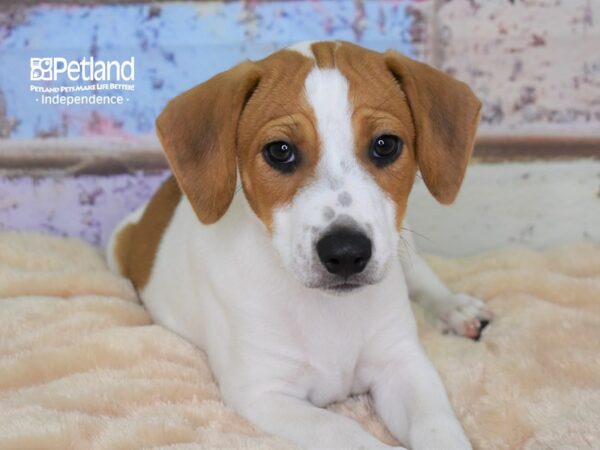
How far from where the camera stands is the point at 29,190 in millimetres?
4633

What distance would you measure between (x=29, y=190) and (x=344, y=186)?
276 centimetres

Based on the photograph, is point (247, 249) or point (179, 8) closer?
point (247, 249)

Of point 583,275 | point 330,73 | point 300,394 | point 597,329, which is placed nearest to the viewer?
point 330,73

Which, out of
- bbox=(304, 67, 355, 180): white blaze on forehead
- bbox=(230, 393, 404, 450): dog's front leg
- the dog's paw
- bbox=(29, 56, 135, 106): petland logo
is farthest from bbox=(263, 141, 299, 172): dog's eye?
bbox=(29, 56, 135, 106): petland logo

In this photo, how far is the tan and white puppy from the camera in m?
2.48

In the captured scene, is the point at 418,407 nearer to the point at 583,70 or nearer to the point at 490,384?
the point at 490,384

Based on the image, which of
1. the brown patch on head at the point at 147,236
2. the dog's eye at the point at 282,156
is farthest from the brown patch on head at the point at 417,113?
the brown patch on head at the point at 147,236

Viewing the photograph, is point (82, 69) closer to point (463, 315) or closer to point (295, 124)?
point (295, 124)

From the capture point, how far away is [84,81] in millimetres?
4578

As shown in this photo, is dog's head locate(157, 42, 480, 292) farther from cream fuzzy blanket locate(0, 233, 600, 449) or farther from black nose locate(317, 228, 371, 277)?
cream fuzzy blanket locate(0, 233, 600, 449)

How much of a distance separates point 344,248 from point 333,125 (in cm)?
42

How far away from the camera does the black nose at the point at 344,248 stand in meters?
2.36

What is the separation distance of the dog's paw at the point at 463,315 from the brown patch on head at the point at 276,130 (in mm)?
1228

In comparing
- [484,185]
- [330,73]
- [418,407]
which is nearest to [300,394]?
[418,407]
